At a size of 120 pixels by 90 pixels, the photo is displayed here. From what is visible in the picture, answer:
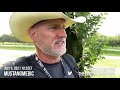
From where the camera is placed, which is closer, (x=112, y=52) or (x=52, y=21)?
(x=52, y=21)

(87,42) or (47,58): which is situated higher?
(87,42)

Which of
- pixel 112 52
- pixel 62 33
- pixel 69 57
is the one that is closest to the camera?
pixel 62 33

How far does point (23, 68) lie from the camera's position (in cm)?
412

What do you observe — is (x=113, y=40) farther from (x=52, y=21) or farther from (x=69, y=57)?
(x=52, y=21)

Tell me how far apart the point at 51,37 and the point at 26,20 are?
1.25ft

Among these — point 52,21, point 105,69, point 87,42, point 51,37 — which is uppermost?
point 52,21

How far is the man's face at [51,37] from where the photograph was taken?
3.95 meters

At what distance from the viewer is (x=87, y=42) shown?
14.1 feet

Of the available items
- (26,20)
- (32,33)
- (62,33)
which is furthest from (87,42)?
(26,20)

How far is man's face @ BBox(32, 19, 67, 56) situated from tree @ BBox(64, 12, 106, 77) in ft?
0.86

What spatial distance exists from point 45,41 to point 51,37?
102 mm

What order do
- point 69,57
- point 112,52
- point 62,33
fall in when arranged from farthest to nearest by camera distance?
point 112,52 → point 69,57 → point 62,33
